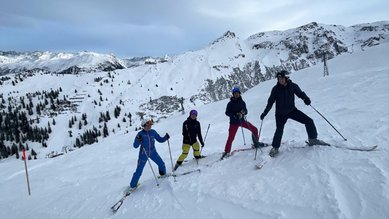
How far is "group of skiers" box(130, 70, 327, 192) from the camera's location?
873cm

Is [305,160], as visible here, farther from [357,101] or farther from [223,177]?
[357,101]

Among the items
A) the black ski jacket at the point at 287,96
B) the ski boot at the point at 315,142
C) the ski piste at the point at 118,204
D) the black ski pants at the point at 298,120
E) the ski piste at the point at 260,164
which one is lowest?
the ski piste at the point at 118,204

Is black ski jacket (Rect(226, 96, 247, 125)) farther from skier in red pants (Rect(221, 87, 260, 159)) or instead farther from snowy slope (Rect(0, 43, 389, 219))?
snowy slope (Rect(0, 43, 389, 219))

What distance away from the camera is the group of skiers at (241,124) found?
8.73 meters

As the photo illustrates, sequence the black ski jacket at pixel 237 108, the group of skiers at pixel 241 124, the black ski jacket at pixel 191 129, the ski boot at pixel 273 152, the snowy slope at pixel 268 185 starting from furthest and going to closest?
the black ski jacket at pixel 191 129 < the black ski jacket at pixel 237 108 < the ski boot at pixel 273 152 < the group of skiers at pixel 241 124 < the snowy slope at pixel 268 185

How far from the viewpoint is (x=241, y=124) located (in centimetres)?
1073

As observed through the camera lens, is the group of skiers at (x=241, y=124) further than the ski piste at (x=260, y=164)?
Yes

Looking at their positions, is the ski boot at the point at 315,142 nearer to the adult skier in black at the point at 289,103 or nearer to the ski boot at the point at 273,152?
the adult skier in black at the point at 289,103

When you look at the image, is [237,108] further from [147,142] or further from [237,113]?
[147,142]

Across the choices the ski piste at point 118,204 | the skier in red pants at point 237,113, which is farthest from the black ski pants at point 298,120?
the ski piste at point 118,204

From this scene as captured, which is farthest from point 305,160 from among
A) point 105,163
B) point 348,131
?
point 105,163

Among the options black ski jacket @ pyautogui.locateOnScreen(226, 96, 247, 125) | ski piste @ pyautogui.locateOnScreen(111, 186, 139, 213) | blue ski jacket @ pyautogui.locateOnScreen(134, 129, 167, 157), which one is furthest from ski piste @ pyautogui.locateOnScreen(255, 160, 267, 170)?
ski piste @ pyautogui.locateOnScreen(111, 186, 139, 213)

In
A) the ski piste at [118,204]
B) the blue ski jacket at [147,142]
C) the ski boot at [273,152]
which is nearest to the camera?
the ski boot at [273,152]

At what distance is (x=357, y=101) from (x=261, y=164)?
36.4ft
